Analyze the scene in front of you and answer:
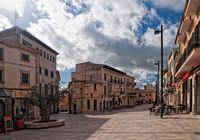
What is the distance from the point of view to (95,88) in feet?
190

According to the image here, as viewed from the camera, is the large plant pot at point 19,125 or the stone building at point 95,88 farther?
the stone building at point 95,88

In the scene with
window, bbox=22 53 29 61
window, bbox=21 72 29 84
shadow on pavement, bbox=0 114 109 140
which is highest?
window, bbox=22 53 29 61

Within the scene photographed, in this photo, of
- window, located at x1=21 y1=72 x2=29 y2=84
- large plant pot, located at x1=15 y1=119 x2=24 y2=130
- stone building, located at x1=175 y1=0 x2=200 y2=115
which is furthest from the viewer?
window, located at x1=21 y1=72 x2=29 y2=84

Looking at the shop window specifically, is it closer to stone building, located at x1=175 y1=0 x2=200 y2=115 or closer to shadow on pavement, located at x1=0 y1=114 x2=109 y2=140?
shadow on pavement, located at x1=0 y1=114 x2=109 y2=140

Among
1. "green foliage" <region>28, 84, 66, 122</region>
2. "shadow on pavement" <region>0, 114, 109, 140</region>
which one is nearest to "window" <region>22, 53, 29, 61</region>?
"green foliage" <region>28, 84, 66, 122</region>

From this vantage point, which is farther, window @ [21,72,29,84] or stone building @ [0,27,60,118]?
window @ [21,72,29,84]

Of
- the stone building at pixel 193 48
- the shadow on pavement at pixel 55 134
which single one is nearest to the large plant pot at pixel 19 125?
the shadow on pavement at pixel 55 134

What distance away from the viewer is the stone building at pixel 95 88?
5503cm

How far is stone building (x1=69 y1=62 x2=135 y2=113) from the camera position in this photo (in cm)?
5503

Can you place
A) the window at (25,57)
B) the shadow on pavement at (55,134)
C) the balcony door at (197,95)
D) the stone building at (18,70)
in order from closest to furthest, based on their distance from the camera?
the shadow on pavement at (55,134), the balcony door at (197,95), the stone building at (18,70), the window at (25,57)

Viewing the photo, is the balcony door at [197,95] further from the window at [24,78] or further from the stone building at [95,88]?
the stone building at [95,88]

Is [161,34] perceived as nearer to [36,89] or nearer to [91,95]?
[36,89]

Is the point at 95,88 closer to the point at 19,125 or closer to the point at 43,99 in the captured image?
the point at 43,99

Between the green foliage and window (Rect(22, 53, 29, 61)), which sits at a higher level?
window (Rect(22, 53, 29, 61))
